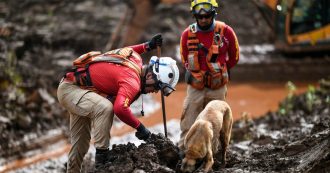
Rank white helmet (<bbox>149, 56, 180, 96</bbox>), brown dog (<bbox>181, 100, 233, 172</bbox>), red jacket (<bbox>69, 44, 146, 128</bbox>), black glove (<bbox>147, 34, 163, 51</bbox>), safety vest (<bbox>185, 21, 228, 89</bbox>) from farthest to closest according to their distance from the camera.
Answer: safety vest (<bbox>185, 21, 228, 89</bbox>), black glove (<bbox>147, 34, 163, 51</bbox>), white helmet (<bbox>149, 56, 180, 96</bbox>), red jacket (<bbox>69, 44, 146, 128</bbox>), brown dog (<bbox>181, 100, 233, 172</bbox>)

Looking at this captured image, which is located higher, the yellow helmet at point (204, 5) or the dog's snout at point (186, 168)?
the yellow helmet at point (204, 5)

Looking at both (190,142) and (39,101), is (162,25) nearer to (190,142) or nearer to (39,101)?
(39,101)

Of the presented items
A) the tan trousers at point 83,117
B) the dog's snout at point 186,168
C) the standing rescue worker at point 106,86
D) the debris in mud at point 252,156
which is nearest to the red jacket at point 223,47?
the standing rescue worker at point 106,86

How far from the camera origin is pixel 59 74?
1539 centimetres

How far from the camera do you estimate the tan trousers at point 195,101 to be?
6.53 m

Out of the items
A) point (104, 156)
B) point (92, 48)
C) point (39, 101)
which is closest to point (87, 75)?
point (104, 156)

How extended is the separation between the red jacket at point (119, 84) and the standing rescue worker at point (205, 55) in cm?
99

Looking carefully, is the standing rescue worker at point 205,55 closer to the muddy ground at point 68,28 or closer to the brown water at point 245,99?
the brown water at point 245,99

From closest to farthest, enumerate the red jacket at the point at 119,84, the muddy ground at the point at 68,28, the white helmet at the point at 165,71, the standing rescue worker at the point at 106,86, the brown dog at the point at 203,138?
the brown dog at the point at 203,138, the red jacket at the point at 119,84, the standing rescue worker at the point at 106,86, the white helmet at the point at 165,71, the muddy ground at the point at 68,28

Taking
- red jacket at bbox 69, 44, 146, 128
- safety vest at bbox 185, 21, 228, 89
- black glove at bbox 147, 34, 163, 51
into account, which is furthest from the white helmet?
safety vest at bbox 185, 21, 228, 89

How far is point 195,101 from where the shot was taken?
659 centimetres

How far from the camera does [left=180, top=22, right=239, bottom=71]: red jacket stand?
631 centimetres

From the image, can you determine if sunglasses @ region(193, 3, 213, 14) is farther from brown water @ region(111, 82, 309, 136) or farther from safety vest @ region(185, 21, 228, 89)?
brown water @ region(111, 82, 309, 136)

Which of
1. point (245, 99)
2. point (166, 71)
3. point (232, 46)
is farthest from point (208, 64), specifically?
point (245, 99)
